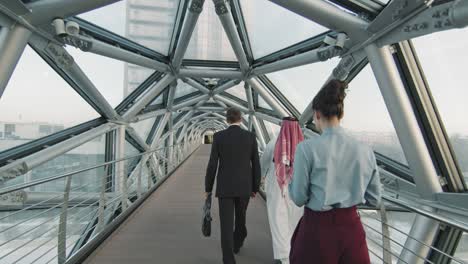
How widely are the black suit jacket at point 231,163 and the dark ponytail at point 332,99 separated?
1739 mm

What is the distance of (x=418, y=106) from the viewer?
5051 millimetres

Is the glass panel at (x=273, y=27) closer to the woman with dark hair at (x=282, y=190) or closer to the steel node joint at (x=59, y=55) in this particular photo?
the steel node joint at (x=59, y=55)

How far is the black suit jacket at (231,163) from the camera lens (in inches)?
132

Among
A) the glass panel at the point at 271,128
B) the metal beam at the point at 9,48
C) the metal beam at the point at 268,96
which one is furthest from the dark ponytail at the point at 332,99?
the glass panel at the point at 271,128

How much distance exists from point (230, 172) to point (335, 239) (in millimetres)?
1862

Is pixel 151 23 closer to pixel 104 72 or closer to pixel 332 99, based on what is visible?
pixel 104 72

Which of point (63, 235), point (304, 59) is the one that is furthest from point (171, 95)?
point (63, 235)

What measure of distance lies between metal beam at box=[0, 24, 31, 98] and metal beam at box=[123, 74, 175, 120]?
577 centimetres

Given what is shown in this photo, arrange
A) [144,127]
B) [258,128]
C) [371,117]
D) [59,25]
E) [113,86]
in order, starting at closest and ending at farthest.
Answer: [59,25] < [371,117] < [113,86] < [144,127] < [258,128]

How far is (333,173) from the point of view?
1631 millimetres

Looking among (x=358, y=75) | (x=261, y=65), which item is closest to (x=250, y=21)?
(x=261, y=65)

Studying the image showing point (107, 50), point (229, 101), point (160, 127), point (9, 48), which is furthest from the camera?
point (229, 101)

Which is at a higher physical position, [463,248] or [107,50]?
[107,50]

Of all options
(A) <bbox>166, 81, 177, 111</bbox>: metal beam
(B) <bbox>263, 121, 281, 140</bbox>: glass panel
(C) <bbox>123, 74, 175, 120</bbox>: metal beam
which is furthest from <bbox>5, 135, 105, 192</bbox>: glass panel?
(B) <bbox>263, 121, 281, 140</bbox>: glass panel
